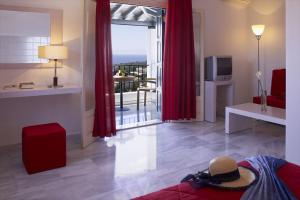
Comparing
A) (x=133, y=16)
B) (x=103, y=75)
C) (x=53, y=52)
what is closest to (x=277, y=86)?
(x=103, y=75)

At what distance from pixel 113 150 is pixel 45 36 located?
1773 millimetres

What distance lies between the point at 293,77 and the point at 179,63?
2.18 m

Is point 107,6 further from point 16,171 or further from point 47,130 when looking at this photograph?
point 16,171

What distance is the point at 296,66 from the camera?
8.39ft

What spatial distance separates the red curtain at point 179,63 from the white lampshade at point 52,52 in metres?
1.71

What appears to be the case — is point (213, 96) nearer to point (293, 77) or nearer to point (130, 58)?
point (293, 77)

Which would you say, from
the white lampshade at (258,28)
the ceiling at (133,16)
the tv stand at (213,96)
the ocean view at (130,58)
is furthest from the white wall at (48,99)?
the ocean view at (130,58)

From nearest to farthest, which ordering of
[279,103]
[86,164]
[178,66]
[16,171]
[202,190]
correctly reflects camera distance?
[202,190] → [16,171] → [86,164] → [279,103] → [178,66]

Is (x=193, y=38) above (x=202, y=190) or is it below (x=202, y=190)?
above

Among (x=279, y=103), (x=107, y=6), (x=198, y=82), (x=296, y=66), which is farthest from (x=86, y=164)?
(x=279, y=103)

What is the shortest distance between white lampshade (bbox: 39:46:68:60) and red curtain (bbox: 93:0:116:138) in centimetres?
45

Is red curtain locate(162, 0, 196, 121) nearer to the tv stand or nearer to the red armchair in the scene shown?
the tv stand

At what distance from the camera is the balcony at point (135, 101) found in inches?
199

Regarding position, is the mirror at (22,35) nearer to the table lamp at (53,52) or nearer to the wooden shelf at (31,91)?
the table lamp at (53,52)
